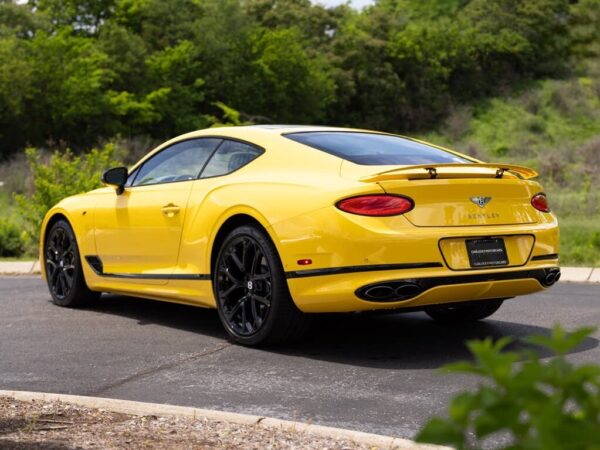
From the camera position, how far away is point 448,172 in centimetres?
608

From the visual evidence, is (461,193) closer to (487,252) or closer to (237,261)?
(487,252)

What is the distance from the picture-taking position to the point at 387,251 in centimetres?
579

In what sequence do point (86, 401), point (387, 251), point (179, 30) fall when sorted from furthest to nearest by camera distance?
point (179, 30) < point (387, 251) < point (86, 401)

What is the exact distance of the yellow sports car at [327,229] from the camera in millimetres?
5852

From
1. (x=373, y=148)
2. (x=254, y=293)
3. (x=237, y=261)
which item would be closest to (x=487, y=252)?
(x=373, y=148)

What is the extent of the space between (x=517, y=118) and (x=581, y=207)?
49.5m

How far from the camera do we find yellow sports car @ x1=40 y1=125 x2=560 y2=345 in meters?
5.85

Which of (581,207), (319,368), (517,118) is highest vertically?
(319,368)

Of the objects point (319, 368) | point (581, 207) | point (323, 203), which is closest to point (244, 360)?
point (319, 368)

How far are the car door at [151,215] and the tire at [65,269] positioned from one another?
456mm

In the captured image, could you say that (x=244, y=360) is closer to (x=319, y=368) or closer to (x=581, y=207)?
(x=319, y=368)

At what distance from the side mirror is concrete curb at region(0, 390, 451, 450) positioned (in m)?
3.09

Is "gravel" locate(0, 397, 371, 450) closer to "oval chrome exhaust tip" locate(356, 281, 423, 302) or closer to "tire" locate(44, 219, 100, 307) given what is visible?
"oval chrome exhaust tip" locate(356, 281, 423, 302)

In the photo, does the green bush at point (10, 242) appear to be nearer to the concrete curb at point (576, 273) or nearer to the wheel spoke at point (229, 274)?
the concrete curb at point (576, 273)
